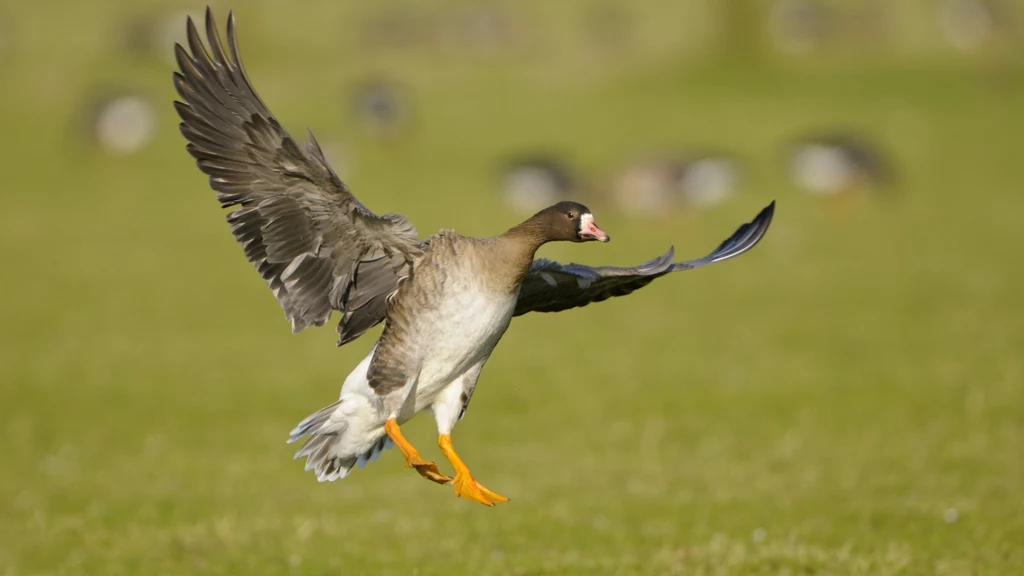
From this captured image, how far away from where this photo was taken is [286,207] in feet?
22.5

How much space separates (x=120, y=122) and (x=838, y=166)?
16.4 metres

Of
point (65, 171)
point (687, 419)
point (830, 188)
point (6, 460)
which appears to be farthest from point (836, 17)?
point (6, 460)

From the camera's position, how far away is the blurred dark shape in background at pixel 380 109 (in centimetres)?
3156

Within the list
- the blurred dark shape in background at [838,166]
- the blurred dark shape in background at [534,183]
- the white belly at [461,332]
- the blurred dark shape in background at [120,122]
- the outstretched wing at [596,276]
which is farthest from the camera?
the blurred dark shape in background at [120,122]

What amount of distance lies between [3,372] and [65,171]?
14.7 meters

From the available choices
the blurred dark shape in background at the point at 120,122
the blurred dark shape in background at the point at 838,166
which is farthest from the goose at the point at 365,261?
the blurred dark shape in background at the point at 120,122

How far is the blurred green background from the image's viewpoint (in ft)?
27.4

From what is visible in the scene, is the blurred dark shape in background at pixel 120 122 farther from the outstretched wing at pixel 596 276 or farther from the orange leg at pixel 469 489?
the orange leg at pixel 469 489

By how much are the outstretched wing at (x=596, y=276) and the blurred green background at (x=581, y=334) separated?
156cm

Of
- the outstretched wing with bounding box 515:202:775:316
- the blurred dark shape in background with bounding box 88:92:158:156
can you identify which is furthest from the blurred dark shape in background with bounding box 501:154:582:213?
the outstretched wing with bounding box 515:202:775:316

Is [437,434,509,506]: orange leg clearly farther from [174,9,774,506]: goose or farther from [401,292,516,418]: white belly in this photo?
[401,292,516,418]: white belly

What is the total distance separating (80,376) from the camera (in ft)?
48.2

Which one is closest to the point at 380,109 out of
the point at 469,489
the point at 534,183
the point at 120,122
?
the point at 120,122

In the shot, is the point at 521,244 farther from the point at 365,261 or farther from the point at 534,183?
the point at 534,183
